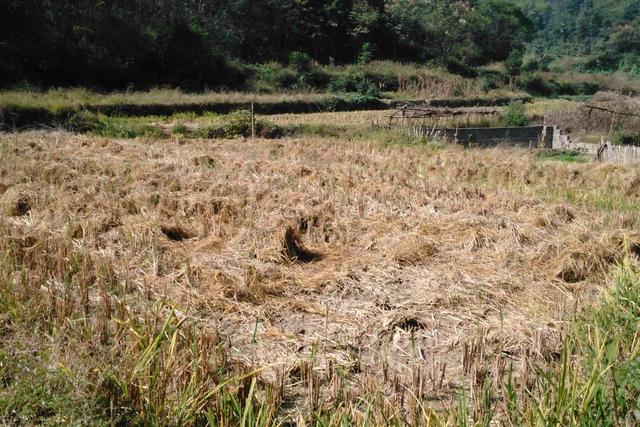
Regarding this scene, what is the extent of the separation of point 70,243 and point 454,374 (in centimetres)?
330

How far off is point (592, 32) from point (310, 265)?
297 feet

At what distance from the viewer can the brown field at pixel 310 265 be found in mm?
3520

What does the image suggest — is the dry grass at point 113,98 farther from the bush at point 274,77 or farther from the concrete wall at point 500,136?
the concrete wall at point 500,136

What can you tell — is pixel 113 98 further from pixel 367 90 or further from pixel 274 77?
pixel 367 90

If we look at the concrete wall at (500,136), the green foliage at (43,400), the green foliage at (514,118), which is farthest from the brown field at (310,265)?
the green foliage at (514,118)

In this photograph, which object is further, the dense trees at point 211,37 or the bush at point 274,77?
the bush at point 274,77

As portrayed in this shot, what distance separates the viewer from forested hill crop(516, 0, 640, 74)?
6875 cm

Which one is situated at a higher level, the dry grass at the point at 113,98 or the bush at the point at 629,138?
the dry grass at the point at 113,98

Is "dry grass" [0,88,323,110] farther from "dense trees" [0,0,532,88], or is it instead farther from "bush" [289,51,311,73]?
"bush" [289,51,311,73]

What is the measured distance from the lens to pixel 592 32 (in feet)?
277

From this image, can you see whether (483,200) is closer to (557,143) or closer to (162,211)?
(162,211)

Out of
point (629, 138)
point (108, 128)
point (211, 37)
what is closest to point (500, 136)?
point (629, 138)

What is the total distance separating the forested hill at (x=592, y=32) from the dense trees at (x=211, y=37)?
65.8 feet

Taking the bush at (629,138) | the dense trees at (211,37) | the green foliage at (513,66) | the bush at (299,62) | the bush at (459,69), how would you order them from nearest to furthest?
1. the bush at (629,138)
2. the dense trees at (211,37)
3. the bush at (299,62)
4. the bush at (459,69)
5. the green foliage at (513,66)
